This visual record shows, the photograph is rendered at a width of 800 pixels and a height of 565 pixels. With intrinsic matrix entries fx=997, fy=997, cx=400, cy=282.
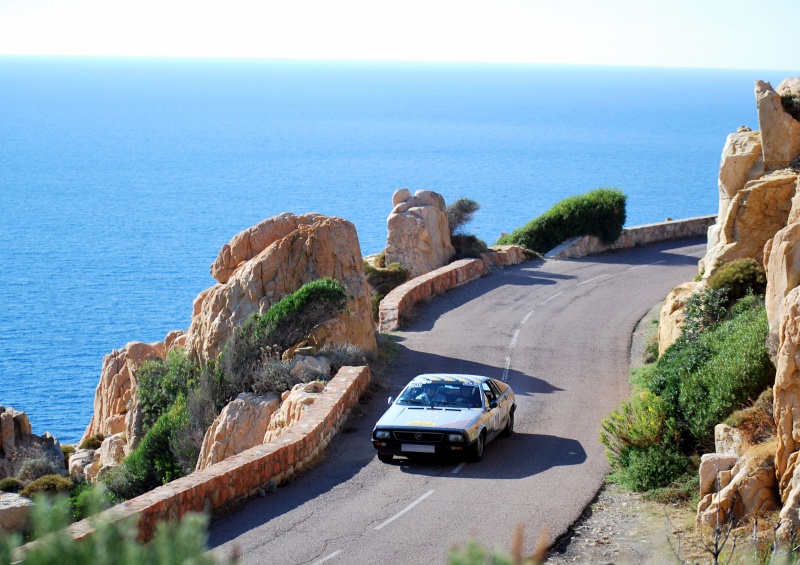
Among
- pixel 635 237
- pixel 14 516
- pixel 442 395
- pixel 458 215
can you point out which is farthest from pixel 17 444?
pixel 635 237

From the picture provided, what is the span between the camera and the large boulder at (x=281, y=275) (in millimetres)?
22844

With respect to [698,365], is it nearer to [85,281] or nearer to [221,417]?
[221,417]

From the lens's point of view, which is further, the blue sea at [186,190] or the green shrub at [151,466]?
the blue sea at [186,190]

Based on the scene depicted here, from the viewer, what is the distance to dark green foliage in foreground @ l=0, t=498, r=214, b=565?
3.77 meters

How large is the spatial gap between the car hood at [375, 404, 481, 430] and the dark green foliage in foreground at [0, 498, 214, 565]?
37.5 ft

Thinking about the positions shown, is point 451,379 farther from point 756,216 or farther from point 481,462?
point 756,216

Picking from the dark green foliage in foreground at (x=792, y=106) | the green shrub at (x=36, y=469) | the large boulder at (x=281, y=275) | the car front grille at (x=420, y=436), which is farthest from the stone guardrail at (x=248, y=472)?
the dark green foliage in foreground at (x=792, y=106)

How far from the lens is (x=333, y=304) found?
21.8 m

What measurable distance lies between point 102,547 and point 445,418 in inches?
468

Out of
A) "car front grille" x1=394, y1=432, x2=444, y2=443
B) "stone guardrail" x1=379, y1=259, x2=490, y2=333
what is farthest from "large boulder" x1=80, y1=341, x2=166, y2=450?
"car front grille" x1=394, y1=432, x2=444, y2=443

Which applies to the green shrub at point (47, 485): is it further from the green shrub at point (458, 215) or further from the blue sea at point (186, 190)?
the green shrub at point (458, 215)

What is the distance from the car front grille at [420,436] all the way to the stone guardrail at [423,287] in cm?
1089

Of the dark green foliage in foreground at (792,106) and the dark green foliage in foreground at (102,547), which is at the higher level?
the dark green foliage in foreground at (792,106)

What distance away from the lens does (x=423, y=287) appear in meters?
29.1
